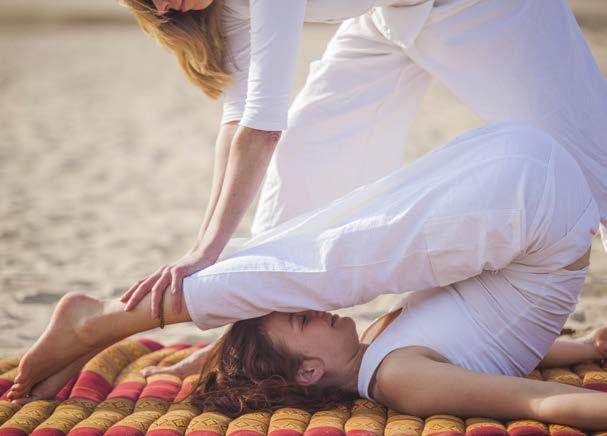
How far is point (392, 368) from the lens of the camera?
1914mm

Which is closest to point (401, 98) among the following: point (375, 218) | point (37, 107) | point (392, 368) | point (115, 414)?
point (375, 218)

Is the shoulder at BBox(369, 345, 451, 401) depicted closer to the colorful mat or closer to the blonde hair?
the colorful mat

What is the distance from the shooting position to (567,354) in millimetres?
2309

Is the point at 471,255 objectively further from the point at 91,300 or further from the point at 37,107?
the point at 37,107

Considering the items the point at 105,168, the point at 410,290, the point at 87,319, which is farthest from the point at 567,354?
the point at 105,168

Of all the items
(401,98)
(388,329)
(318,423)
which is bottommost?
(318,423)

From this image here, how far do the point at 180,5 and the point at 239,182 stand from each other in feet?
1.54

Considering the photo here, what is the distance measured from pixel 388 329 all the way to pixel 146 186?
146 inches

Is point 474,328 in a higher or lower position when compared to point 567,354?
higher

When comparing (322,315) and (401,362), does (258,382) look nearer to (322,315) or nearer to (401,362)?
(322,315)

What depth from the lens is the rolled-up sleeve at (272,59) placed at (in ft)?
6.49

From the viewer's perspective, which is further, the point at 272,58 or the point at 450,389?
the point at 272,58

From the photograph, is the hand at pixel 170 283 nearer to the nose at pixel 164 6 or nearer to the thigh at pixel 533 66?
the nose at pixel 164 6

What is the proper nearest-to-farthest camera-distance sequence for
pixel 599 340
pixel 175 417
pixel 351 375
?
1. pixel 175 417
2. pixel 351 375
3. pixel 599 340
